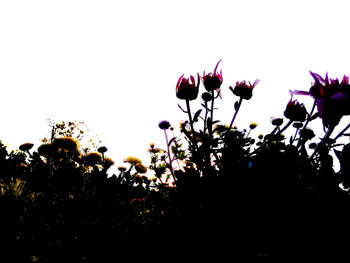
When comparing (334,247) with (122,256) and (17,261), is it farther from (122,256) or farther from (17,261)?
(17,261)

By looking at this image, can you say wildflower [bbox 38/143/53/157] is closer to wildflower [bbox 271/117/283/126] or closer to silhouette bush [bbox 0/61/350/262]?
silhouette bush [bbox 0/61/350/262]

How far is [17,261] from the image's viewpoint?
0.73 m

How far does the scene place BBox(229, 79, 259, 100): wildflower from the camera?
2.26m

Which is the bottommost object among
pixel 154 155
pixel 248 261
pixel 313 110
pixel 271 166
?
pixel 248 261

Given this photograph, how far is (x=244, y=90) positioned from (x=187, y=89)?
63 cm

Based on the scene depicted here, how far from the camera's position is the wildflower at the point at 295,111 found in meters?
1.93

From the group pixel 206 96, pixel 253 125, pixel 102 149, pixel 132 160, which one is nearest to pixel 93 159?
pixel 102 149

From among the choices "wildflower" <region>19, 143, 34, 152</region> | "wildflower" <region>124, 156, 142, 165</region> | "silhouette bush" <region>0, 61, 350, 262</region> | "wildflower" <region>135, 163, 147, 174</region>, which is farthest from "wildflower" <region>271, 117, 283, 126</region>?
"wildflower" <region>19, 143, 34, 152</region>

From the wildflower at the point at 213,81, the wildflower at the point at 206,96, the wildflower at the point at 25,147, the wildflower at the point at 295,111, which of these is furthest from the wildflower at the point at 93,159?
the wildflower at the point at 295,111

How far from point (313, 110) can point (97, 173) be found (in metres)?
1.73

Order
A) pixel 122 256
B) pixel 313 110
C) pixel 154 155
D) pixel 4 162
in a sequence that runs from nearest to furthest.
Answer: pixel 122 256, pixel 4 162, pixel 313 110, pixel 154 155

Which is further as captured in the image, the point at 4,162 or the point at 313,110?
the point at 313,110

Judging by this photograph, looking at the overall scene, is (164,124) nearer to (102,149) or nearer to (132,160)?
(132,160)

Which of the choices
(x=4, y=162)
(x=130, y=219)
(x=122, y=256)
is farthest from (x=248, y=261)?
(x=4, y=162)
